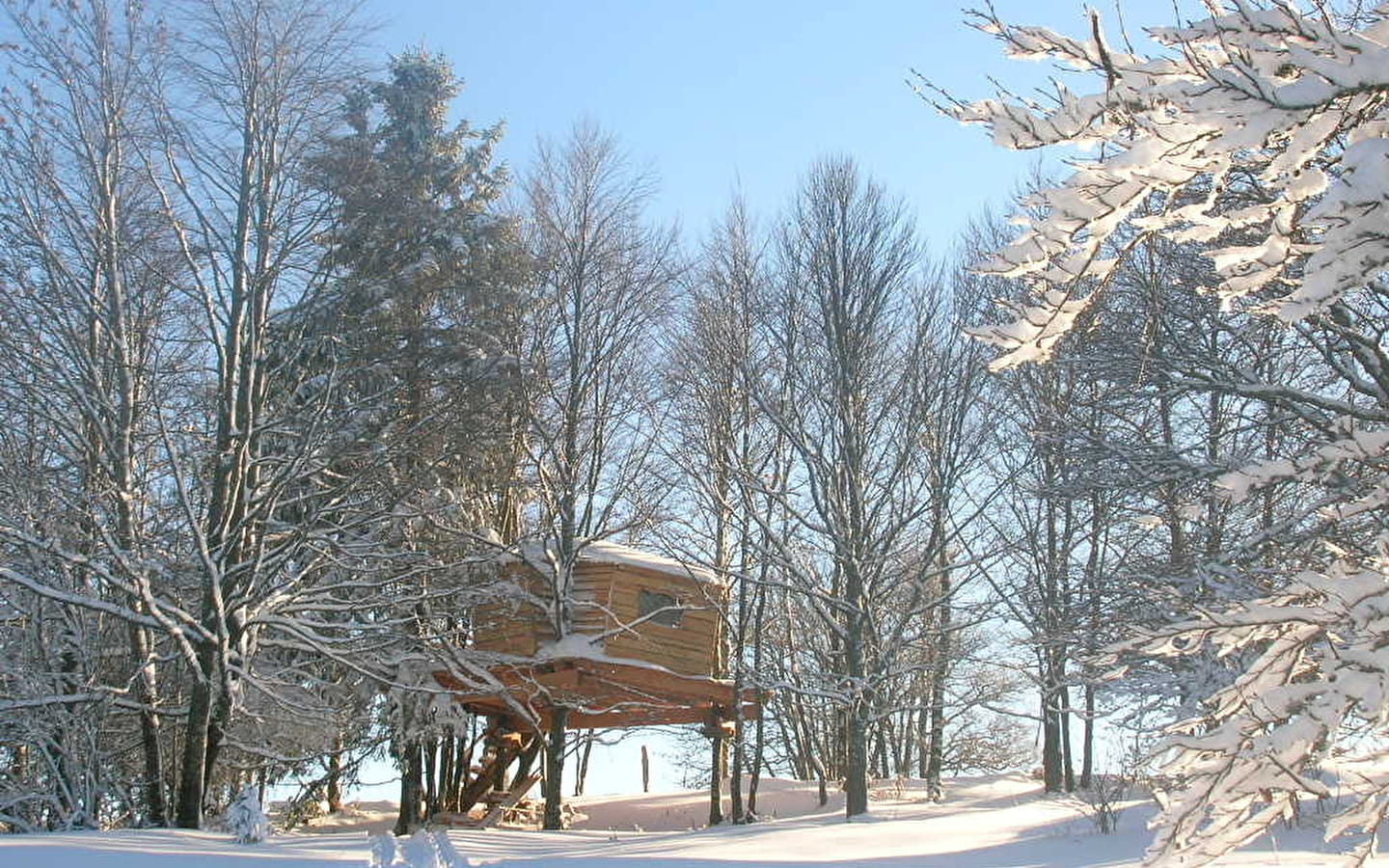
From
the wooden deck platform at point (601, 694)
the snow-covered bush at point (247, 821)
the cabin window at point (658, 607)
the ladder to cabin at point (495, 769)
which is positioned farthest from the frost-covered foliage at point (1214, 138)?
the ladder to cabin at point (495, 769)

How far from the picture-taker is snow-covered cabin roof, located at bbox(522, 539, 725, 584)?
15938 mm

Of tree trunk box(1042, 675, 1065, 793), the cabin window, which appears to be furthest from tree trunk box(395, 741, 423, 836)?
tree trunk box(1042, 675, 1065, 793)

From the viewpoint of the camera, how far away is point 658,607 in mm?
16453

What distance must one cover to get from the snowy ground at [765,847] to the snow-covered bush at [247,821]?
Result: 15 centimetres

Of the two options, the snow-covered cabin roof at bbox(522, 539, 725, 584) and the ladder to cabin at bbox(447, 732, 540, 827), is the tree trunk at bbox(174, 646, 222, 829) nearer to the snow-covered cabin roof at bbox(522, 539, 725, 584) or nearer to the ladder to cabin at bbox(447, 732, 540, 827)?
the snow-covered cabin roof at bbox(522, 539, 725, 584)

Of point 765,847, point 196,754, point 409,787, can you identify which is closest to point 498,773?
point 409,787

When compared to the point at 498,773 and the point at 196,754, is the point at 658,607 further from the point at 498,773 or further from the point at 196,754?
the point at 196,754

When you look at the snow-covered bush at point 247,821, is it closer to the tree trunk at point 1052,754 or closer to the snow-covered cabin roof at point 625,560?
the snow-covered cabin roof at point 625,560

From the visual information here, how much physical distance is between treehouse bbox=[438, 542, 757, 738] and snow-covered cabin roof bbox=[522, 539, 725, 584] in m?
0.02

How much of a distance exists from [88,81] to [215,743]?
6694mm

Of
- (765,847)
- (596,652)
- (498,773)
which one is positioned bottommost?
(498,773)

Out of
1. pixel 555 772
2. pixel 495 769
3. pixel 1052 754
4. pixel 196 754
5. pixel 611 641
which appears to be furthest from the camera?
pixel 1052 754

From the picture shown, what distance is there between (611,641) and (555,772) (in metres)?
1.98

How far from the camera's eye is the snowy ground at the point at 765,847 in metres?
7.13
